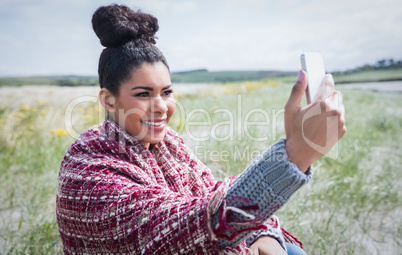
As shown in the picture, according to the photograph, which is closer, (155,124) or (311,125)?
(311,125)

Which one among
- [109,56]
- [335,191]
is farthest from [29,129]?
[335,191]

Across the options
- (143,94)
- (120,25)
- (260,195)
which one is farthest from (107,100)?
(260,195)

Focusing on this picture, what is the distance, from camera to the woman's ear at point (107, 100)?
4.68 feet

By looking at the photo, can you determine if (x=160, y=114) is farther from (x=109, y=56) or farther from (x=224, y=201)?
(x=224, y=201)

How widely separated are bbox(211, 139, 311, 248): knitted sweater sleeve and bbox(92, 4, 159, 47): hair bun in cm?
87

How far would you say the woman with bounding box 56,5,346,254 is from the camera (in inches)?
35.8

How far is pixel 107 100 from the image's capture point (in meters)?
1.45

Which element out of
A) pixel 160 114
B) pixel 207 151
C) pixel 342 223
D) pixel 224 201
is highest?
pixel 160 114

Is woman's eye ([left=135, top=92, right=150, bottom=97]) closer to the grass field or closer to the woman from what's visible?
the woman

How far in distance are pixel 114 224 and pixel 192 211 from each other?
0.30 metres

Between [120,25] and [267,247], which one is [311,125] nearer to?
[267,247]

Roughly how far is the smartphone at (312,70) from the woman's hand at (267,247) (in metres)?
0.74

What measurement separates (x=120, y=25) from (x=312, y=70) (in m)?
0.86

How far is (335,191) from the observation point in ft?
9.72
